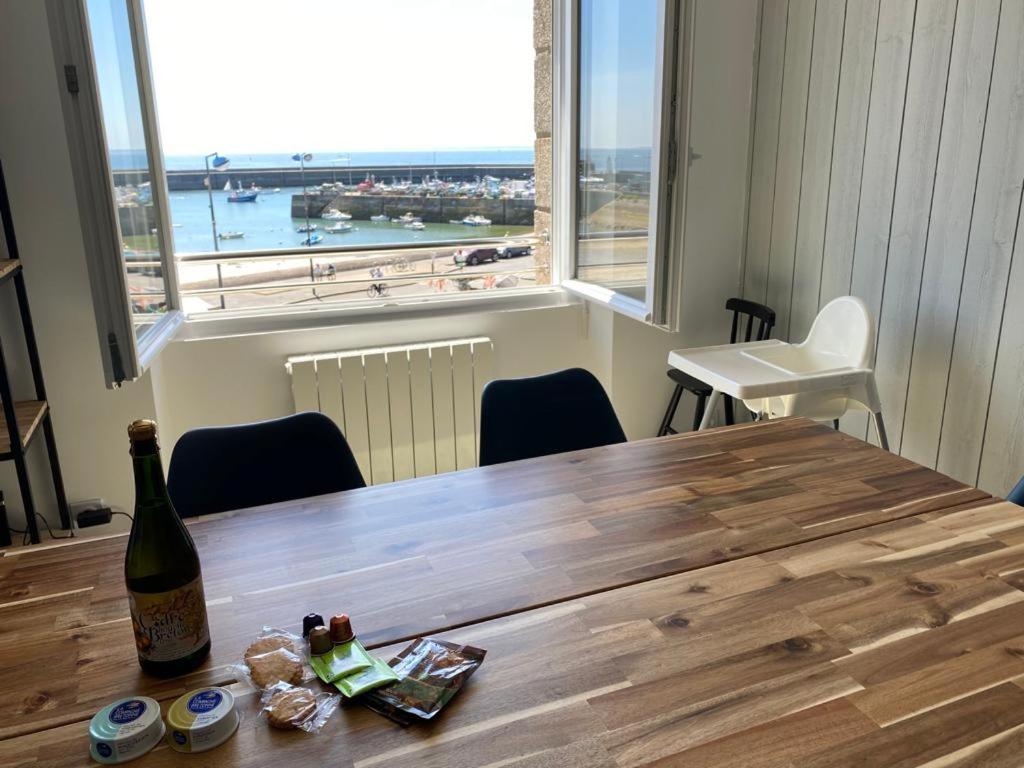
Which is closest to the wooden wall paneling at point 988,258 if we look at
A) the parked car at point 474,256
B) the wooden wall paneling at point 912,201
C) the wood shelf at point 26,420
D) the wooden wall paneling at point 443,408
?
the wooden wall paneling at point 912,201

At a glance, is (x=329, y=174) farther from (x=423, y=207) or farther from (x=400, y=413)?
(x=400, y=413)

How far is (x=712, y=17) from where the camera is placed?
3025mm

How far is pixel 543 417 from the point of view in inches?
80.0

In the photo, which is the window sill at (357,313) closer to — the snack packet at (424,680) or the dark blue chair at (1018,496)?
the dark blue chair at (1018,496)

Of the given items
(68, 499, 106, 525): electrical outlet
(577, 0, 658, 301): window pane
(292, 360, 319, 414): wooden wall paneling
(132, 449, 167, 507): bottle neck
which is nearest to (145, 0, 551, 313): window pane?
(577, 0, 658, 301): window pane

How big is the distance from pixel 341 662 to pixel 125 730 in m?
0.26

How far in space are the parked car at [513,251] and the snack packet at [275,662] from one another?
8.90 ft

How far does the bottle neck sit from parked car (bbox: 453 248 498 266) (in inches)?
103

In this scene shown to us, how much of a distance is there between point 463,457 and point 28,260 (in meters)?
1.74

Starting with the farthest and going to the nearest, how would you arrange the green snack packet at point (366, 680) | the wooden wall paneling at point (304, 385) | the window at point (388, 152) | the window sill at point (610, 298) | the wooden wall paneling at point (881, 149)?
the wooden wall paneling at point (304, 385) → the window sill at point (610, 298) → the window at point (388, 152) → the wooden wall paneling at point (881, 149) → the green snack packet at point (366, 680)

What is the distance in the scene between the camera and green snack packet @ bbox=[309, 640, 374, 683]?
101 cm

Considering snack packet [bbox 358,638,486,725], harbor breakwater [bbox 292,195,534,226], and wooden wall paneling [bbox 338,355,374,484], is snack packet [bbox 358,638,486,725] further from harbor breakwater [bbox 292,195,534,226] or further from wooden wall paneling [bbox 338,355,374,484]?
harbor breakwater [bbox 292,195,534,226]

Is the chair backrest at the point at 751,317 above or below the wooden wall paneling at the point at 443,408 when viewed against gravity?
above

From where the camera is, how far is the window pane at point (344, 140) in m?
2.92
